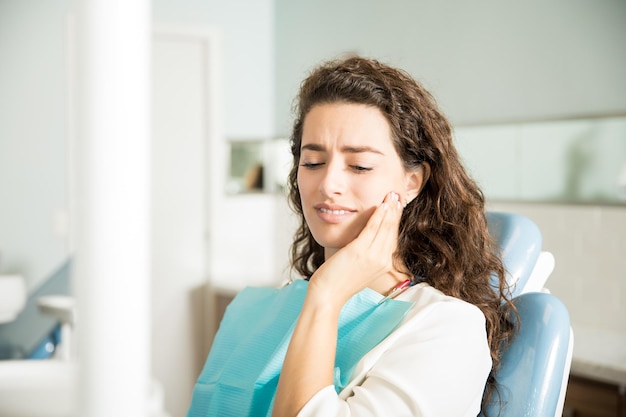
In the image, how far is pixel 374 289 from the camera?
133 cm

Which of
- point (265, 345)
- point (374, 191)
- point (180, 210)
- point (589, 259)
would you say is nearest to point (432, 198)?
point (374, 191)

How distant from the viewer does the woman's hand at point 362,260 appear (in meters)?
1.11

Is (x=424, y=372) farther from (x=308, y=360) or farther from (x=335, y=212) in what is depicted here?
(x=335, y=212)

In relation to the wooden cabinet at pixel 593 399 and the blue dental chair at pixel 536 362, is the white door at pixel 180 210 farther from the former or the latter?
the blue dental chair at pixel 536 362

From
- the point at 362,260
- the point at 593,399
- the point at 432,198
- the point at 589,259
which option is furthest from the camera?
the point at 589,259

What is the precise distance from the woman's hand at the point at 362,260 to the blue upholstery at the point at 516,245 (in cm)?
30

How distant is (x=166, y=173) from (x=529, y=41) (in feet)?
7.46

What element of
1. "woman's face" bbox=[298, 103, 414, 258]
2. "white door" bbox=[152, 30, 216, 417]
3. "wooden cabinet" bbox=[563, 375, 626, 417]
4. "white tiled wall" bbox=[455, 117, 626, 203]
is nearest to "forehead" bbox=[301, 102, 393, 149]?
"woman's face" bbox=[298, 103, 414, 258]

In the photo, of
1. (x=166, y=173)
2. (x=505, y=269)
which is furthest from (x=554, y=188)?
(x=166, y=173)

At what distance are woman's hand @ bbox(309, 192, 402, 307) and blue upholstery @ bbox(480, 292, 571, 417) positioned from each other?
0.30 m

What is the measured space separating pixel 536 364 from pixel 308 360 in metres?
0.46

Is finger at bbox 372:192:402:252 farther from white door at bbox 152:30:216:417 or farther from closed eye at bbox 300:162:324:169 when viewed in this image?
white door at bbox 152:30:216:417

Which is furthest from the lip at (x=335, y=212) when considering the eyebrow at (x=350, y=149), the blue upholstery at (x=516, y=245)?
the blue upholstery at (x=516, y=245)

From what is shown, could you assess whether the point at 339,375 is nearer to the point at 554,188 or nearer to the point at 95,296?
the point at 95,296
